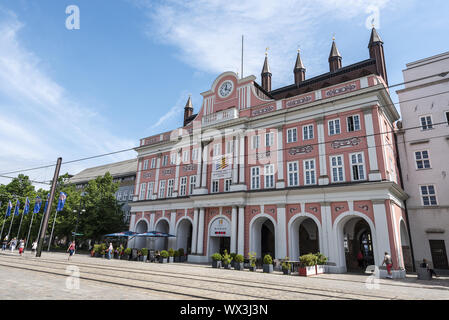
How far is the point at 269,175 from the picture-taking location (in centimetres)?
2702

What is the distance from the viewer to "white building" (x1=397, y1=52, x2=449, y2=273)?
24109 millimetres

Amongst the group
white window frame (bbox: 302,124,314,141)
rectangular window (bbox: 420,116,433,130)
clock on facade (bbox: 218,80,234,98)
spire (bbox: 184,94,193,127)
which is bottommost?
white window frame (bbox: 302,124,314,141)

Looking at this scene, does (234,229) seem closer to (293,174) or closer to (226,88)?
(293,174)

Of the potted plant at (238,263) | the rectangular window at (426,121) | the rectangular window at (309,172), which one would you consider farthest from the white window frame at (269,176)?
the rectangular window at (426,121)

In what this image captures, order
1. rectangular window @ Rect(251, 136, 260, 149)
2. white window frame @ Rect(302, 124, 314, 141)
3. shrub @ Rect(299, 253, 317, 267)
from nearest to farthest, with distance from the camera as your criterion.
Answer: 1. shrub @ Rect(299, 253, 317, 267)
2. white window frame @ Rect(302, 124, 314, 141)
3. rectangular window @ Rect(251, 136, 260, 149)

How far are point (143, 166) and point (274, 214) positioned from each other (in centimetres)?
2145

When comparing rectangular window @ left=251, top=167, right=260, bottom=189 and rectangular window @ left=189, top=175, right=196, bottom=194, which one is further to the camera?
rectangular window @ left=189, top=175, right=196, bottom=194

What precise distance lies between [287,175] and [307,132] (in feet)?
14.3

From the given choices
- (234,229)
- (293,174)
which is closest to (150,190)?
(234,229)

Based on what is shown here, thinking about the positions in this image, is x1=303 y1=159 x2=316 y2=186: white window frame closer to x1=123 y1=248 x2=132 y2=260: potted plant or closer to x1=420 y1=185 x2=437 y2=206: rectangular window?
x1=420 y1=185 x2=437 y2=206: rectangular window

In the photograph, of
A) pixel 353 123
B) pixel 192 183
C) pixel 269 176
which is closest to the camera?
pixel 353 123

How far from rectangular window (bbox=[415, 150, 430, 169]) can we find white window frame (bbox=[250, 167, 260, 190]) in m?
14.7

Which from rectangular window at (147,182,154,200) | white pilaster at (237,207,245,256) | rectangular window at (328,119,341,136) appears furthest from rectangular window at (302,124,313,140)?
rectangular window at (147,182,154,200)
